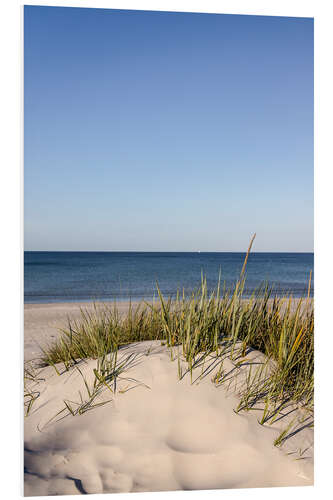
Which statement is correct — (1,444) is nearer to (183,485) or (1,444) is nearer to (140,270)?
(183,485)

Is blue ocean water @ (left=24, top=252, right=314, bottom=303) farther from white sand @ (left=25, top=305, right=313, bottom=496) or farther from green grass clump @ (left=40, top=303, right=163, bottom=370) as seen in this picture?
white sand @ (left=25, top=305, right=313, bottom=496)

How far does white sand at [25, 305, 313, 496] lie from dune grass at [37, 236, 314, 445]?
3.2 inches

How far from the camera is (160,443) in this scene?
2010 millimetres

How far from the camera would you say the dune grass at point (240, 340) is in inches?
86.6

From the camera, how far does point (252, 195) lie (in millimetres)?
3596

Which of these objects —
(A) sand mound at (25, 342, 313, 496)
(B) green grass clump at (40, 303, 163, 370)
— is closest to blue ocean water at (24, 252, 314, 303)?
(B) green grass clump at (40, 303, 163, 370)

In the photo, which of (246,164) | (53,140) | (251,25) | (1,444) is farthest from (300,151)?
(1,444)

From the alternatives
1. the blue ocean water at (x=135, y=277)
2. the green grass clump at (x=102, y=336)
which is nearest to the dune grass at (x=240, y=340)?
the green grass clump at (x=102, y=336)

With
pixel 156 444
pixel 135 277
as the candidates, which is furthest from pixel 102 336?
pixel 135 277

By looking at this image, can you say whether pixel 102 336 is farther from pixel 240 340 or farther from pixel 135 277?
pixel 135 277

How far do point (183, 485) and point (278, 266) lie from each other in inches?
707

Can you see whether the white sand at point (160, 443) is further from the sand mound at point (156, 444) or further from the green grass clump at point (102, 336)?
the green grass clump at point (102, 336)

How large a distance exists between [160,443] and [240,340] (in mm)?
827

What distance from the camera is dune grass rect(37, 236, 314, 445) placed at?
220 cm
